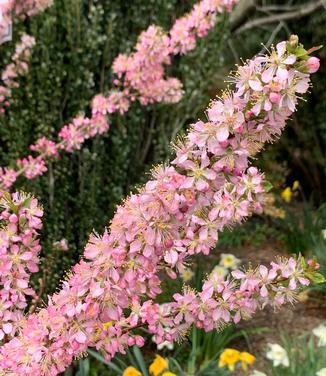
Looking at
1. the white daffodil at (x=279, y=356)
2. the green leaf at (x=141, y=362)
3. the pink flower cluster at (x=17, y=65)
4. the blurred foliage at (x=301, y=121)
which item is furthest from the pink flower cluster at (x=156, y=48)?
the blurred foliage at (x=301, y=121)

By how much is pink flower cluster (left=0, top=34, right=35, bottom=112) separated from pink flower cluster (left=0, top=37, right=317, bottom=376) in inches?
67.5

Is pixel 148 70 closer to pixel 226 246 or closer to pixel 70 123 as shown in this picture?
pixel 70 123

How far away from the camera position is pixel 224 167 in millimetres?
1197

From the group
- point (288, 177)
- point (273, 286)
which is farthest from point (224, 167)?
point (288, 177)

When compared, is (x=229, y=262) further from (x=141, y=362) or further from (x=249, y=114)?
(x=249, y=114)

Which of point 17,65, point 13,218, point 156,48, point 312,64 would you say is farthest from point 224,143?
point 17,65

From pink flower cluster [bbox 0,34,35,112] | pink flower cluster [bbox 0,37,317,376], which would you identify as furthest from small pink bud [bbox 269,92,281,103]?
pink flower cluster [bbox 0,34,35,112]

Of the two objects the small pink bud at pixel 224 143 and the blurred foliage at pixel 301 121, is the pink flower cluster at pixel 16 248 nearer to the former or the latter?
the small pink bud at pixel 224 143

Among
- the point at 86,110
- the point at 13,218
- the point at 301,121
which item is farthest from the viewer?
the point at 301,121

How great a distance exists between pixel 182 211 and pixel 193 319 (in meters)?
0.39

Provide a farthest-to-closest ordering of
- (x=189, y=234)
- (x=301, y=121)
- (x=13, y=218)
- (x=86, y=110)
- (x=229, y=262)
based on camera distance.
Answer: (x=301, y=121), (x=229, y=262), (x=86, y=110), (x=13, y=218), (x=189, y=234)

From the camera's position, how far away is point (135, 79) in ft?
9.64

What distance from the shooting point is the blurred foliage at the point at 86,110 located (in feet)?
9.88

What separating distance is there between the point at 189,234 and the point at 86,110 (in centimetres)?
206
